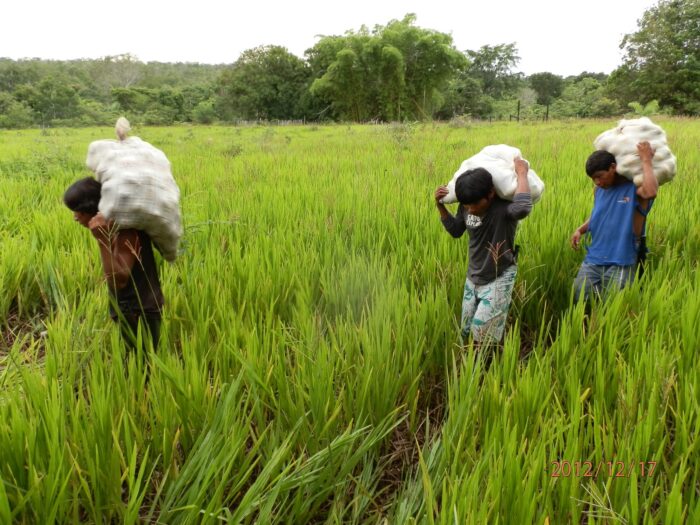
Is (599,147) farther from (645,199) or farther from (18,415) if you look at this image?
(18,415)

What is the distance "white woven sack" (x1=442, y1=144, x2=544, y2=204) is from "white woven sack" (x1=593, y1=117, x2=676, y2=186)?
0.47 metres

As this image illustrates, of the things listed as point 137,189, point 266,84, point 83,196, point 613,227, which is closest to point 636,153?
point 613,227

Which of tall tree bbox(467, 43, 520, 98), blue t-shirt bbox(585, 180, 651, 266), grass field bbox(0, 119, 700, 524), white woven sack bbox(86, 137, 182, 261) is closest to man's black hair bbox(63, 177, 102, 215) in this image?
white woven sack bbox(86, 137, 182, 261)

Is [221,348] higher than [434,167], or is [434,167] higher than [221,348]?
[434,167]

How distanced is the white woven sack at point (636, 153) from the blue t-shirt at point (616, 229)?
0.26 feet

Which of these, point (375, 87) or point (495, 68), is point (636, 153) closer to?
point (375, 87)

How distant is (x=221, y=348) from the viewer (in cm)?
173

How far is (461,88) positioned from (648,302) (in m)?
46.7

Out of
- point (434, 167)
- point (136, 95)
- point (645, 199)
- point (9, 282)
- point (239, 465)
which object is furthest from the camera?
point (136, 95)

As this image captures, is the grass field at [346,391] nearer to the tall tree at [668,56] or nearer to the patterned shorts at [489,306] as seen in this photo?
the patterned shorts at [489,306]

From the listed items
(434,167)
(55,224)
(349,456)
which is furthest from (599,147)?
(55,224)

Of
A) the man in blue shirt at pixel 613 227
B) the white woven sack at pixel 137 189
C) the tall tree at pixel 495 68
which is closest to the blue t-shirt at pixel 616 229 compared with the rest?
the man in blue shirt at pixel 613 227

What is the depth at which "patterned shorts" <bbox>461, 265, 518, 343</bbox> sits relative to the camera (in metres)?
1.87

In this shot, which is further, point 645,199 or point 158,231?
point 645,199
